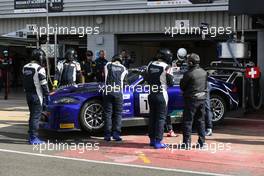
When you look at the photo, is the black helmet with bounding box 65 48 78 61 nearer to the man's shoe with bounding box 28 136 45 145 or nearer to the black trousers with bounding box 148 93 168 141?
the man's shoe with bounding box 28 136 45 145

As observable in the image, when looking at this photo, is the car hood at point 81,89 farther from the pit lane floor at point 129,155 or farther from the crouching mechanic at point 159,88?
the crouching mechanic at point 159,88

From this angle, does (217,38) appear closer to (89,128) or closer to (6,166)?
(89,128)

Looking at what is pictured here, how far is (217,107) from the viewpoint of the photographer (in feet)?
37.2

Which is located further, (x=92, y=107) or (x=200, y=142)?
(x=92, y=107)

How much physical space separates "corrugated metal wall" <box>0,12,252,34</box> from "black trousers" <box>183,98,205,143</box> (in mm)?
7370

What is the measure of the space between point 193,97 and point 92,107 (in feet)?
7.37

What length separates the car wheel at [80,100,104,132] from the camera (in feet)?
33.2

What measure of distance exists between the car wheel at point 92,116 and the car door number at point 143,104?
2.69 ft

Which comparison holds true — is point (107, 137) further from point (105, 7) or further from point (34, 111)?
point (105, 7)

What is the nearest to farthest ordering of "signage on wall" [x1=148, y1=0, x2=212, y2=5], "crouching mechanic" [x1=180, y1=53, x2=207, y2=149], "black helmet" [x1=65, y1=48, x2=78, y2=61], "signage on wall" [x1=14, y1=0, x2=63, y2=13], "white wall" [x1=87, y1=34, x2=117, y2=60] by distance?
"crouching mechanic" [x1=180, y1=53, x2=207, y2=149]
"black helmet" [x1=65, y1=48, x2=78, y2=61]
"signage on wall" [x1=148, y1=0, x2=212, y2=5]
"white wall" [x1=87, y1=34, x2=117, y2=60]
"signage on wall" [x1=14, y1=0, x2=63, y2=13]

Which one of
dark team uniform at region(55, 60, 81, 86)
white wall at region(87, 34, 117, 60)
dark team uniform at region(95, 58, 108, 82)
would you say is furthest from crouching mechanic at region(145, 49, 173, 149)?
white wall at region(87, 34, 117, 60)

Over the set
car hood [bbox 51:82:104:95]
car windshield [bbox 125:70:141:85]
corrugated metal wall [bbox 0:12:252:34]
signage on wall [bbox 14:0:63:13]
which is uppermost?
signage on wall [bbox 14:0:63:13]

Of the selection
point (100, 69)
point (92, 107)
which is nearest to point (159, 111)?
point (92, 107)

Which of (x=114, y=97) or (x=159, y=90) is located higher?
(x=159, y=90)
